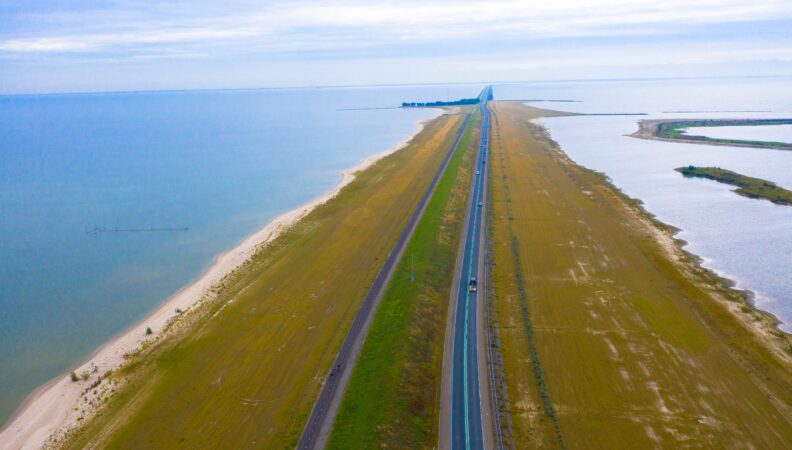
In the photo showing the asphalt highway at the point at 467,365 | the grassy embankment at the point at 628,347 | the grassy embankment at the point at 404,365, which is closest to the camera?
the grassy embankment at the point at 404,365

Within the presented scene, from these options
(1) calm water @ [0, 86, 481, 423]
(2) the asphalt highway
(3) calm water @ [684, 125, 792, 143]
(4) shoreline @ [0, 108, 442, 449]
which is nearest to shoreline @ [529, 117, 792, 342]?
(2) the asphalt highway

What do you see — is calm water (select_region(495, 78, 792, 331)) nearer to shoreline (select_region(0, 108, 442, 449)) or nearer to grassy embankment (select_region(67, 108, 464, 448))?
grassy embankment (select_region(67, 108, 464, 448))

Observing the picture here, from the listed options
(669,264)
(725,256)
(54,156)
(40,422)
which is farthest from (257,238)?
(54,156)

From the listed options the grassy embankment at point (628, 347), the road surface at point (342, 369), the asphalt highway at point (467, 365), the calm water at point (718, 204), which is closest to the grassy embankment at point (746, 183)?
the calm water at point (718, 204)

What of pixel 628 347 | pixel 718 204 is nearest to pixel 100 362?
pixel 628 347

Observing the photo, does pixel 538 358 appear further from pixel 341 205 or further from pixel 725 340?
pixel 341 205

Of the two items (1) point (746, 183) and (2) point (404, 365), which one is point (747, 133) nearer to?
(1) point (746, 183)

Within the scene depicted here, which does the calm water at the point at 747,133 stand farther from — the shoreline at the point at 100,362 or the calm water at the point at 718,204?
the shoreline at the point at 100,362
